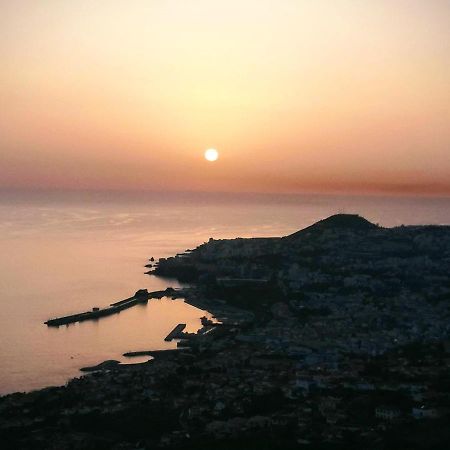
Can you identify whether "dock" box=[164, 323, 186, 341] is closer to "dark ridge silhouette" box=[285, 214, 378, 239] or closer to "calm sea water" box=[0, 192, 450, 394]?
"calm sea water" box=[0, 192, 450, 394]

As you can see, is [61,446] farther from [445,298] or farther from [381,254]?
[381,254]

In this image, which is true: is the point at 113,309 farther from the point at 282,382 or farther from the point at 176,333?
the point at 282,382

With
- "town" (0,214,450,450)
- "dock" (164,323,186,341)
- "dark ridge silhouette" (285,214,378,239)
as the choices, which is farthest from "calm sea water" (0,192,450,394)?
"dark ridge silhouette" (285,214,378,239)

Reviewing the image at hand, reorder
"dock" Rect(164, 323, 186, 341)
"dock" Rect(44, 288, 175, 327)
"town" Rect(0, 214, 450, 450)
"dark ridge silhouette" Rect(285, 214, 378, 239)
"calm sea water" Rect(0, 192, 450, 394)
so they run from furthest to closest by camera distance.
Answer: "dark ridge silhouette" Rect(285, 214, 378, 239) < "dock" Rect(44, 288, 175, 327) < "dock" Rect(164, 323, 186, 341) < "calm sea water" Rect(0, 192, 450, 394) < "town" Rect(0, 214, 450, 450)

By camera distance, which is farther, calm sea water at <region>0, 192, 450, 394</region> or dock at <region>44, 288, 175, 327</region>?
dock at <region>44, 288, 175, 327</region>

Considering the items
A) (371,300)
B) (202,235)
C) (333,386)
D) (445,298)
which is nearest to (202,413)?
(333,386)

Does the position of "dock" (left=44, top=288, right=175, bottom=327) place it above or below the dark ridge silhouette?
below

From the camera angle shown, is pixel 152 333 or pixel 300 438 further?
pixel 152 333

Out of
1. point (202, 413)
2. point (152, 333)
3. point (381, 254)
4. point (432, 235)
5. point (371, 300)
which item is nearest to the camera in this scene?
point (202, 413)
